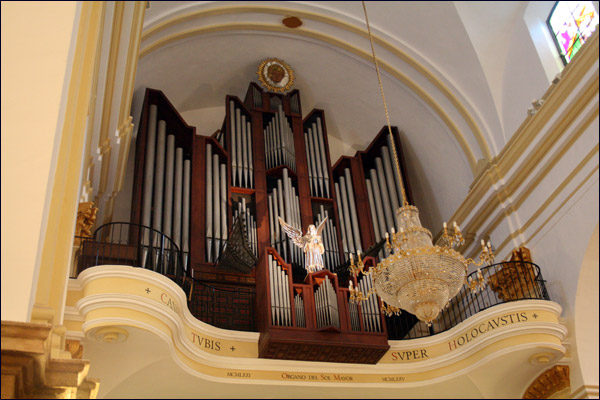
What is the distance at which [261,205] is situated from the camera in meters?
11.5

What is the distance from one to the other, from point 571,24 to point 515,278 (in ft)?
12.7

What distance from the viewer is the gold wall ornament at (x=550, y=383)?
28.7 feet

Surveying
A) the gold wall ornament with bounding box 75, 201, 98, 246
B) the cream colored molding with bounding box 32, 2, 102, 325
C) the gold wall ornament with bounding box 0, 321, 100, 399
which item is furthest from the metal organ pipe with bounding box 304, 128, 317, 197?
the gold wall ornament with bounding box 0, 321, 100, 399

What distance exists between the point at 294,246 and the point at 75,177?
549 centimetres

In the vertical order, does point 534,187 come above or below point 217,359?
above

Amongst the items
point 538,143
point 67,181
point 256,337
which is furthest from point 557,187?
point 67,181

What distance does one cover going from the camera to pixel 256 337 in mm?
8836

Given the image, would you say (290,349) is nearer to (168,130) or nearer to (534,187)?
(534,187)

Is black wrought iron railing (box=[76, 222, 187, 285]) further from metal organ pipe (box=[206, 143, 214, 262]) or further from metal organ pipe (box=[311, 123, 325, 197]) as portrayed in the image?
metal organ pipe (box=[311, 123, 325, 197])

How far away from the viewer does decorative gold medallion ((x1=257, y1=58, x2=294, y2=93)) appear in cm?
1290

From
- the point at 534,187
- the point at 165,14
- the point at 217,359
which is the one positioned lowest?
the point at 217,359

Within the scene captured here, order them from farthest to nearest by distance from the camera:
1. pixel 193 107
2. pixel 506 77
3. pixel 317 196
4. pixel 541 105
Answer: pixel 193 107 → pixel 317 196 → pixel 506 77 → pixel 541 105

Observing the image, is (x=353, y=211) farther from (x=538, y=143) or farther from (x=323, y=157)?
(x=538, y=143)

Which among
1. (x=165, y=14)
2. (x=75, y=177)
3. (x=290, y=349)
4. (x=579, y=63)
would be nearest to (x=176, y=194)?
(x=165, y=14)
